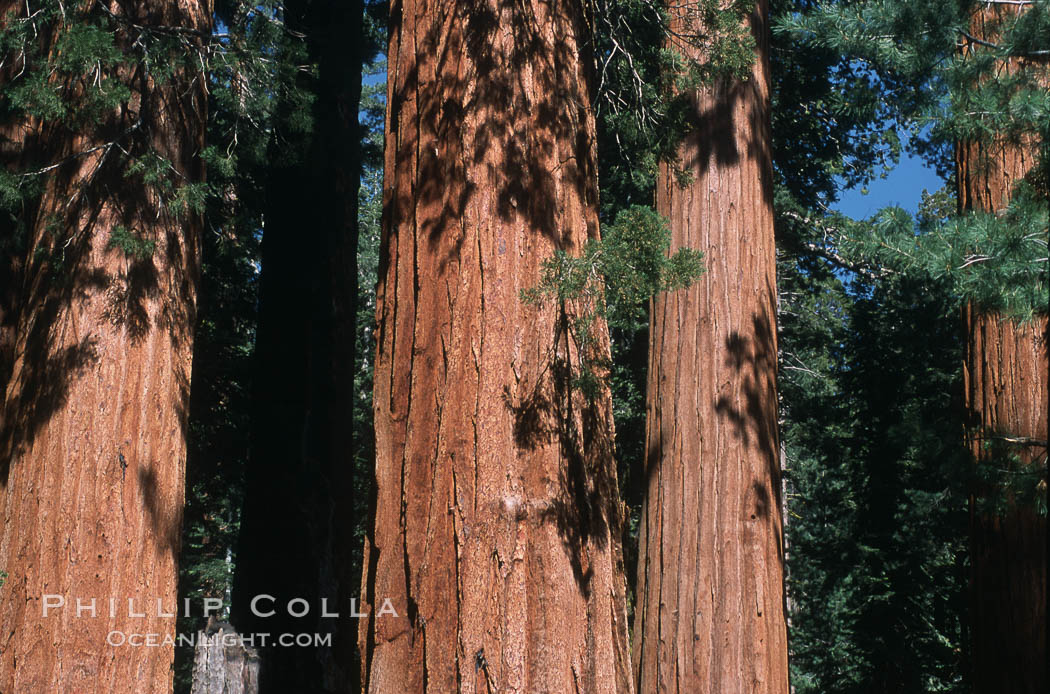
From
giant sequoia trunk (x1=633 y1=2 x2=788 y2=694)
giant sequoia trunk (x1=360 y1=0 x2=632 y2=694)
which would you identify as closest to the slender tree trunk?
giant sequoia trunk (x1=633 y1=2 x2=788 y2=694)

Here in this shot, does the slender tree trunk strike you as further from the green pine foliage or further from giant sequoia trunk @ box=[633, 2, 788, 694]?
the green pine foliage

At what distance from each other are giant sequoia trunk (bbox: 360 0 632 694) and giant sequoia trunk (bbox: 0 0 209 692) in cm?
263

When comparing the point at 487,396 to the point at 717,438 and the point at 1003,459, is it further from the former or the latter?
the point at 1003,459

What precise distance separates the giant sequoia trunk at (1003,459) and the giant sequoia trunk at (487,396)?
3.48 metres

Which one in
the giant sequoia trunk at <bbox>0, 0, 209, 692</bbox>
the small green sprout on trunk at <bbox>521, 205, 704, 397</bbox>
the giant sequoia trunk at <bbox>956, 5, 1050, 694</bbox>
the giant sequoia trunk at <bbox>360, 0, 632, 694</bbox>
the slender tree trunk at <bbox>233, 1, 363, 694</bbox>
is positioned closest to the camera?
the giant sequoia trunk at <bbox>360, 0, 632, 694</bbox>

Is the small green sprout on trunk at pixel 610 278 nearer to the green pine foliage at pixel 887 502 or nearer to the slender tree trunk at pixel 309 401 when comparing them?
the slender tree trunk at pixel 309 401

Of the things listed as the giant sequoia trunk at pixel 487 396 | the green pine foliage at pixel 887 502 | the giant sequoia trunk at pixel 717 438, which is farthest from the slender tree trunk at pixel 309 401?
the green pine foliage at pixel 887 502

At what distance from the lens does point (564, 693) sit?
2969 mm

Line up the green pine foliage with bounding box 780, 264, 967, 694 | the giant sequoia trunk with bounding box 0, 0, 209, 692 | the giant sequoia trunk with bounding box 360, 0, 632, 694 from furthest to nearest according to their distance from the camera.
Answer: the green pine foliage with bounding box 780, 264, 967, 694, the giant sequoia trunk with bounding box 0, 0, 209, 692, the giant sequoia trunk with bounding box 360, 0, 632, 694

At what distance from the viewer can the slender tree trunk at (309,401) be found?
7.99m

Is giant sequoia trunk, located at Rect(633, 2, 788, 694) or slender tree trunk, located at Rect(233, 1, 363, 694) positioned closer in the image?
giant sequoia trunk, located at Rect(633, 2, 788, 694)

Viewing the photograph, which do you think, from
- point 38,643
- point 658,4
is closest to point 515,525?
point 38,643

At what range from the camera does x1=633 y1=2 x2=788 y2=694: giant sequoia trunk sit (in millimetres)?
5199

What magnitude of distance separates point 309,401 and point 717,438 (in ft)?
14.2
